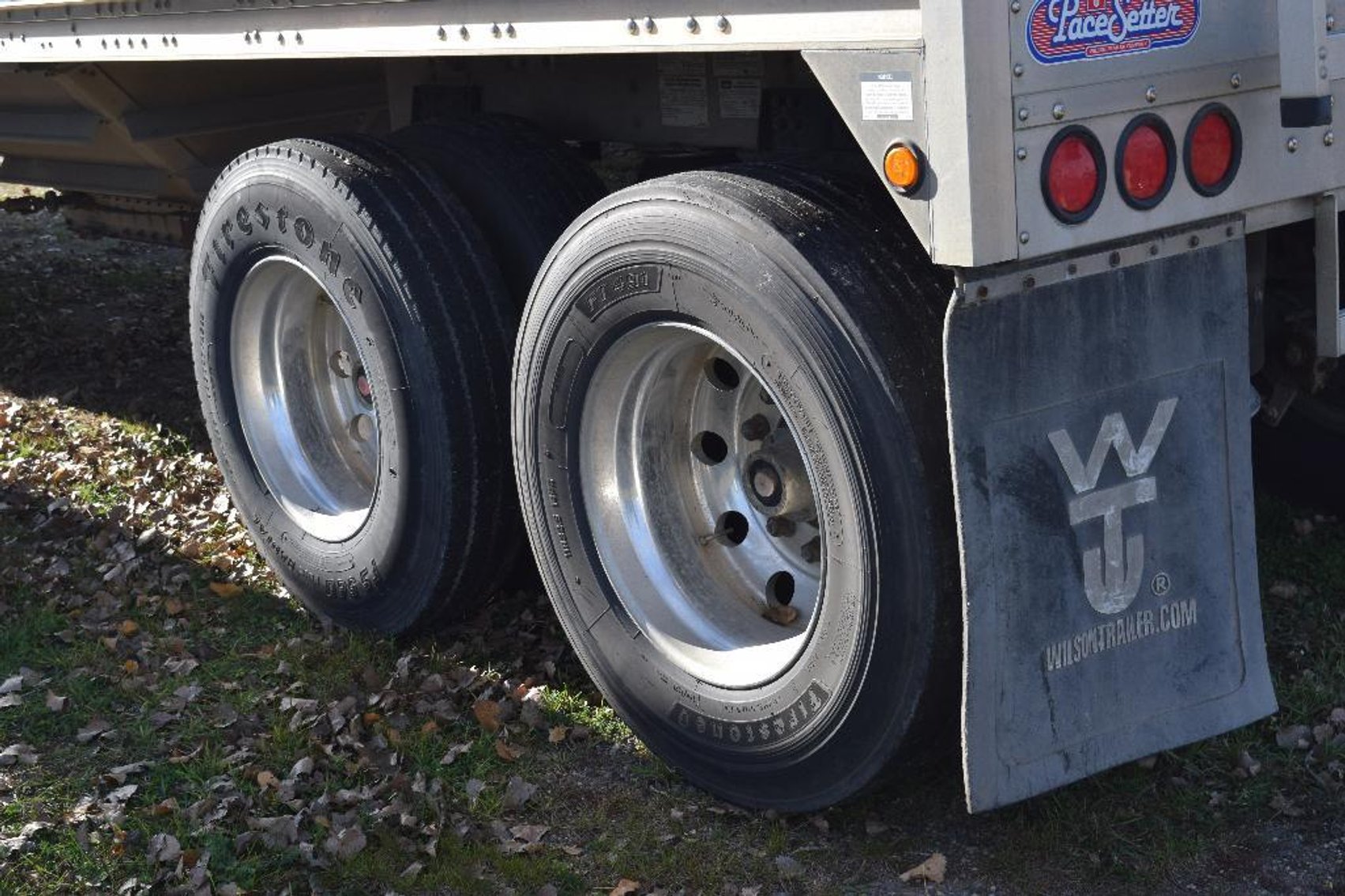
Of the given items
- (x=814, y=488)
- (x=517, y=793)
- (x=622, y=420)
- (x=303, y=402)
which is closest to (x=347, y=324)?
(x=303, y=402)

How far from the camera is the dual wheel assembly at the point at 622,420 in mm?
3098

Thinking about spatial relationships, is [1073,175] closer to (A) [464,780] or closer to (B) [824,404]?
(B) [824,404]

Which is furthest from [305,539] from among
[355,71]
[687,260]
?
[687,260]

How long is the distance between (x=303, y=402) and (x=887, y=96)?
2582 millimetres

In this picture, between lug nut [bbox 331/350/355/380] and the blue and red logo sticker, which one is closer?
the blue and red logo sticker

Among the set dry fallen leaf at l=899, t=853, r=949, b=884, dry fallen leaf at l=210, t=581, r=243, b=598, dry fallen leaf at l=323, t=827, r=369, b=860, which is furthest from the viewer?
dry fallen leaf at l=210, t=581, r=243, b=598

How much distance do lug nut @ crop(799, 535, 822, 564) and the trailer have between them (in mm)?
49

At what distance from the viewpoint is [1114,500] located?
309cm

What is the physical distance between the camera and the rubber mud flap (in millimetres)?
2957

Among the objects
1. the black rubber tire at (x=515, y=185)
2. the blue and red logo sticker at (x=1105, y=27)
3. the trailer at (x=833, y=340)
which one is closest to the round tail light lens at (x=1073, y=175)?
the trailer at (x=833, y=340)

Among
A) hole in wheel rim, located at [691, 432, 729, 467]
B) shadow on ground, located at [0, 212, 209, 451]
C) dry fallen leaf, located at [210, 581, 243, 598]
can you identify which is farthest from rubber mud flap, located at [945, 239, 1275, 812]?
shadow on ground, located at [0, 212, 209, 451]

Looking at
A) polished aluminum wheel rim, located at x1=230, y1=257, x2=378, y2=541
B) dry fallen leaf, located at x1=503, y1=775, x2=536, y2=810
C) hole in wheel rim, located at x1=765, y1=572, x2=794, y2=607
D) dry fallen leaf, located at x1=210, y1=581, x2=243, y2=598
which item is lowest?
dry fallen leaf, located at x1=503, y1=775, x2=536, y2=810

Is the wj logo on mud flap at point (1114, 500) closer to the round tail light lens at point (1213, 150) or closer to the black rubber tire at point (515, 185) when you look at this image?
the round tail light lens at point (1213, 150)

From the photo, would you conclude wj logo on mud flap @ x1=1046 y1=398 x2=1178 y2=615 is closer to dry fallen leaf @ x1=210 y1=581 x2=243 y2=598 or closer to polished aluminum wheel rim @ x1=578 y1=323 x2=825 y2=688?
polished aluminum wheel rim @ x1=578 y1=323 x2=825 y2=688
